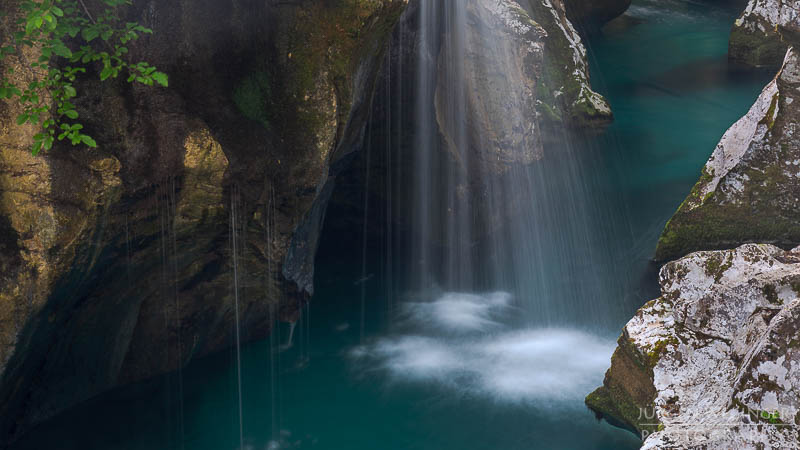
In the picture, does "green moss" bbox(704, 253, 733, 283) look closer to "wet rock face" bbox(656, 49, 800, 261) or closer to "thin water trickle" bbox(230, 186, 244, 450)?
"wet rock face" bbox(656, 49, 800, 261)

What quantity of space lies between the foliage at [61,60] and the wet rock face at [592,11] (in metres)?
16.2

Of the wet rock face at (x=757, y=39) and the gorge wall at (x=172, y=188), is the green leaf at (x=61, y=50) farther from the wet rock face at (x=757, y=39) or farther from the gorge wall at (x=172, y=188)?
the wet rock face at (x=757, y=39)

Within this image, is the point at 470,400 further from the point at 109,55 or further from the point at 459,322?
the point at 109,55

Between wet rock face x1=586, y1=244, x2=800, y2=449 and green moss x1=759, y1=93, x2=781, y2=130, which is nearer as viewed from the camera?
wet rock face x1=586, y1=244, x2=800, y2=449

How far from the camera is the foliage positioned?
4.91 m

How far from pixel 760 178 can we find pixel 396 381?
4.80 metres

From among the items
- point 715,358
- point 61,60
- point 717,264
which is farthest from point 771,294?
point 61,60

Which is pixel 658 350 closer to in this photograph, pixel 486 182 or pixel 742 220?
pixel 742 220

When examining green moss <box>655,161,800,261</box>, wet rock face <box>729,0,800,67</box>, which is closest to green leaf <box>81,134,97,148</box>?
green moss <box>655,161,800,261</box>

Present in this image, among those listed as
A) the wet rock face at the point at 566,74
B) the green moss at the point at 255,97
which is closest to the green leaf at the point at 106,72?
the green moss at the point at 255,97

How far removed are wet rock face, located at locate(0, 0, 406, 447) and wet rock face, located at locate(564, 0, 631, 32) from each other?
554 inches

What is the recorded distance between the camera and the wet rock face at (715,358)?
175 inches

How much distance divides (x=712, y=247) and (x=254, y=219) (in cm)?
554

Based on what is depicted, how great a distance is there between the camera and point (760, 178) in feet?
27.8
